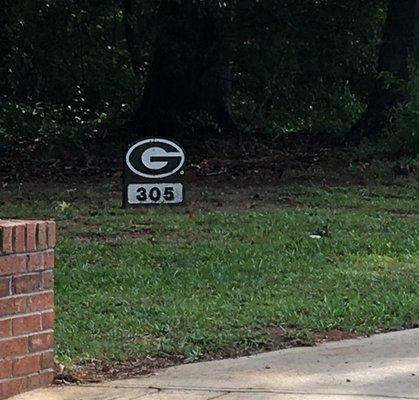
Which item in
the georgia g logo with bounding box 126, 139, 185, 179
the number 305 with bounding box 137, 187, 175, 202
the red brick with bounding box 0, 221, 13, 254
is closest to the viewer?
the red brick with bounding box 0, 221, 13, 254

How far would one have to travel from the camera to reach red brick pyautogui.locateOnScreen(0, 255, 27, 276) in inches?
221

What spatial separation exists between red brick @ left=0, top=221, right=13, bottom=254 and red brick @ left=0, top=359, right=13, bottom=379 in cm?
59

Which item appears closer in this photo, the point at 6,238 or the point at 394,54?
the point at 6,238

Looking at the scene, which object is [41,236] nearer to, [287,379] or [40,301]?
[40,301]

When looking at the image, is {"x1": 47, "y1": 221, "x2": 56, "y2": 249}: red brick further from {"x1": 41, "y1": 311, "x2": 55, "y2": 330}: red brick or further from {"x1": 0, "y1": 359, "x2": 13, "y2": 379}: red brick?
{"x1": 0, "y1": 359, "x2": 13, "y2": 379}: red brick

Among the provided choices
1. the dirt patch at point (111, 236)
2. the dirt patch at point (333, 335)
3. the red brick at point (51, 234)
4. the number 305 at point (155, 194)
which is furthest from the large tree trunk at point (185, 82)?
the red brick at point (51, 234)

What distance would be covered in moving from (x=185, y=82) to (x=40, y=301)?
1573 centimetres

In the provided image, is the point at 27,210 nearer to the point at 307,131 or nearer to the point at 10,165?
the point at 10,165

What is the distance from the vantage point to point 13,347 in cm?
571

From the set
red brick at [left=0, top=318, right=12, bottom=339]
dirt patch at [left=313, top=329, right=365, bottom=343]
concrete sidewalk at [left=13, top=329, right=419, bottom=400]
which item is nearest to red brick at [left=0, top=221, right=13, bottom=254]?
red brick at [left=0, top=318, right=12, bottom=339]

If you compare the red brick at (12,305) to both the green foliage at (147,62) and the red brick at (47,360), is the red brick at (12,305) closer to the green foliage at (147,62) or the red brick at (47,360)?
the red brick at (47,360)

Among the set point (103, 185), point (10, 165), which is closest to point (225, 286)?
point (103, 185)

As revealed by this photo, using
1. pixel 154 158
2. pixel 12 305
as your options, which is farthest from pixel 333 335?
pixel 154 158

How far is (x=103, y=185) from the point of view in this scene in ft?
53.7
